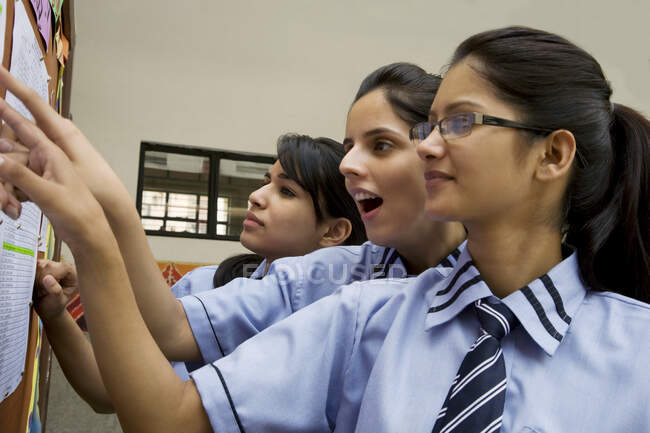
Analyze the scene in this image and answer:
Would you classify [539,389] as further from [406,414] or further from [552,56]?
[552,56]

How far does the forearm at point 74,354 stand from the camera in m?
1.06

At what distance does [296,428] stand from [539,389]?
32 centimetres

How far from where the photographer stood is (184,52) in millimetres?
4715

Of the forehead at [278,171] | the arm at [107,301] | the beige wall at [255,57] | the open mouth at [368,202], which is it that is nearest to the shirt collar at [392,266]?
the open mouth at [368,202]

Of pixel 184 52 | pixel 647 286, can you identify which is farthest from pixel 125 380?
pixel 184 52

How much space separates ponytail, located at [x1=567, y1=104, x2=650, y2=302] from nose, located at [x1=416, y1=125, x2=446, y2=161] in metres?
0.27

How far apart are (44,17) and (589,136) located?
863 millimetres

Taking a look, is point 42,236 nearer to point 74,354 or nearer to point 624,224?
point 74,354

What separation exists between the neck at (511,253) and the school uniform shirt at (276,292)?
0.25 metres

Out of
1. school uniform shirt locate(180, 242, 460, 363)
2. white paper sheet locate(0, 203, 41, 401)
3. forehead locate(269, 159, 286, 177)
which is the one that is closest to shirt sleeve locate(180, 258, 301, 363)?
school uniform shirt locate(180, 242, 460, 363)

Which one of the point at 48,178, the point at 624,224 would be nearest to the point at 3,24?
the point at 48,178

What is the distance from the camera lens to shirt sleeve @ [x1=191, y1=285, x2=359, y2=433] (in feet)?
2.48

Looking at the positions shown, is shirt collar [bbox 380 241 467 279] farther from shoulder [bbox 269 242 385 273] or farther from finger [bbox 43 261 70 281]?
finger [bbox 43 261 70 281]

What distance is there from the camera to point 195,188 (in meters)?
5.12
